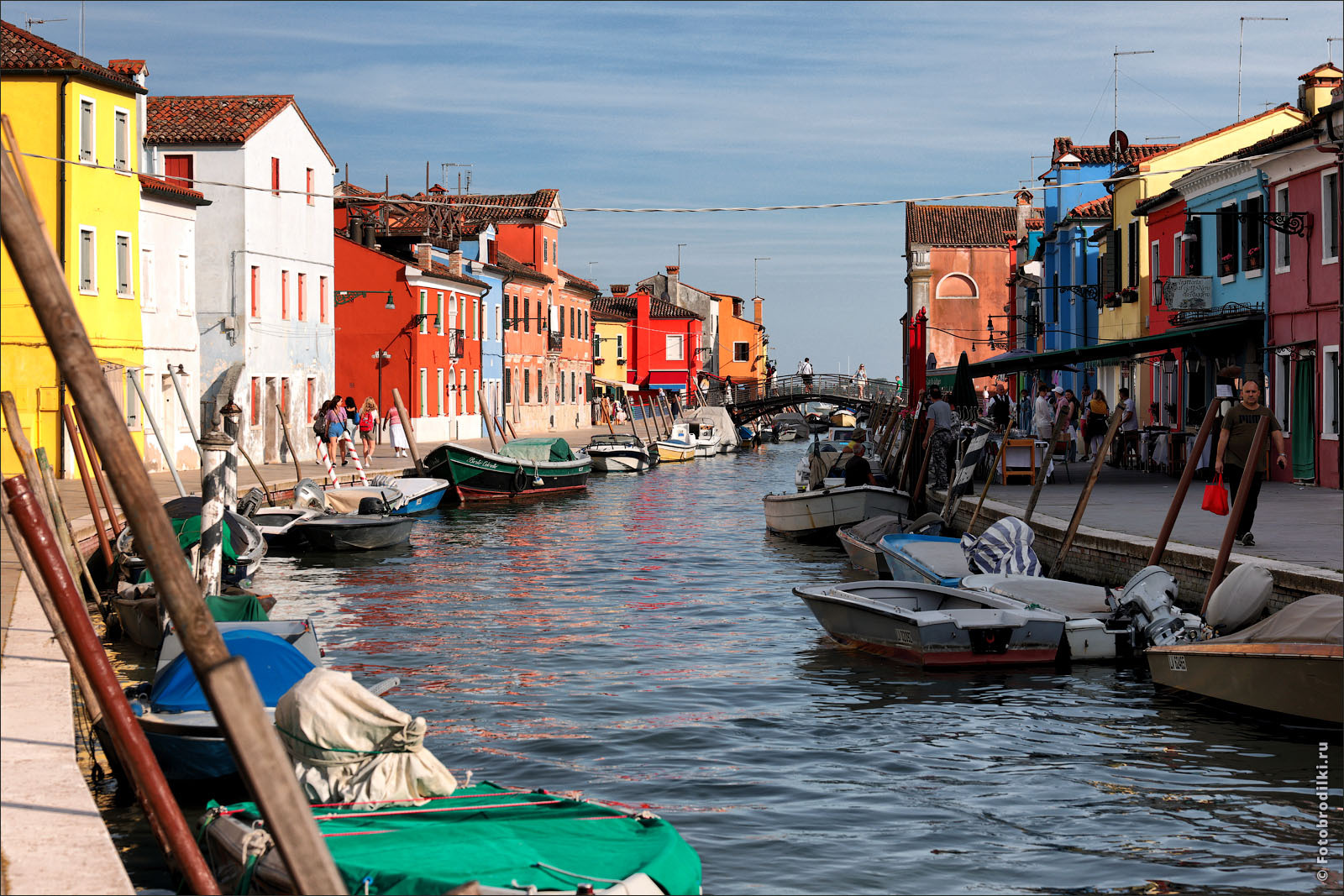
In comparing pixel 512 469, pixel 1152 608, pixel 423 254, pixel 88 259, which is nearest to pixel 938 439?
pixel 512 469

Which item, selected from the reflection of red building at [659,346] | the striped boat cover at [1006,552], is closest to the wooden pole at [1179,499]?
the striped boat cover at [1006,552]

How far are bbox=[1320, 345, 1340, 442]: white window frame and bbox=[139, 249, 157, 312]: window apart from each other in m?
22.1

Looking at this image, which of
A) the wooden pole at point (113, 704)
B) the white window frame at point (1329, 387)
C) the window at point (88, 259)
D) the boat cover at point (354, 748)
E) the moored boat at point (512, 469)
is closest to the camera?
the wooden pole at point (113, 704)

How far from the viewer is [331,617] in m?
16.5

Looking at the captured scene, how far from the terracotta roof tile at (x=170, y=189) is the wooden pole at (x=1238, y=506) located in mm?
22608

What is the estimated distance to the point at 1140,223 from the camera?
31.5m

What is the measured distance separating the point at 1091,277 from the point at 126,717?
34815 millimetres

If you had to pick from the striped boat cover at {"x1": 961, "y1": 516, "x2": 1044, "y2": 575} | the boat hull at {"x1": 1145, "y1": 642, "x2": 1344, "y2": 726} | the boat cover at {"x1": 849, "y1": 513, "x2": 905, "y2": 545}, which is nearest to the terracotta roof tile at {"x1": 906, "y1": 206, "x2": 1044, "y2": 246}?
the boat cover at {"x1": 849, "y1": 513, "x2": 905, "y2": 545}

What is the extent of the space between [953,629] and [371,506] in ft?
45.2

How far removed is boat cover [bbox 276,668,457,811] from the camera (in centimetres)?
680

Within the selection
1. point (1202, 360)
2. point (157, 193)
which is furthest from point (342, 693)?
point (157, 193)

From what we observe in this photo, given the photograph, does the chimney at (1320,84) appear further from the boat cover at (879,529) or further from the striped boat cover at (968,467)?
the boat cover at (879,529)

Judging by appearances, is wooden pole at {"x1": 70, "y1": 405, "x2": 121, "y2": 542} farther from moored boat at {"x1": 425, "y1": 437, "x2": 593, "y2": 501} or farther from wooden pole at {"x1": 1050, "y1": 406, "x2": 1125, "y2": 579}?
moored boat at {"x1": 425, "y1": 437, "x2": 593, "y2": 501}

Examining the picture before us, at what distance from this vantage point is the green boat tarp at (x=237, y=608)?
11898 millimetres
